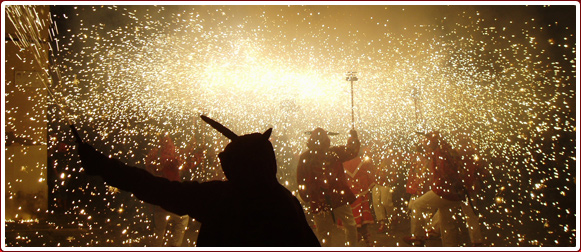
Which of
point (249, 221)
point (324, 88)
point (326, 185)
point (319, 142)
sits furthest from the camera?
point (324, 88)

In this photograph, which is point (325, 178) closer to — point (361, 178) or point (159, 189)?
point (361, 178)

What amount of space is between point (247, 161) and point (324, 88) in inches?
272

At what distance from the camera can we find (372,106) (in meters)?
8.66

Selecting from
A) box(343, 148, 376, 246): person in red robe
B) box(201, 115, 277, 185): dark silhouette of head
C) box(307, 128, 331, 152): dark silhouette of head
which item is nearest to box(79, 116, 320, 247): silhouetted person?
box(201, 115, 277, 185): dark silhouette of head

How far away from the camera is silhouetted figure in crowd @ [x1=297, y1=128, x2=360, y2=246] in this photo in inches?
145

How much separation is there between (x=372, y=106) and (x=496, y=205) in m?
3.83

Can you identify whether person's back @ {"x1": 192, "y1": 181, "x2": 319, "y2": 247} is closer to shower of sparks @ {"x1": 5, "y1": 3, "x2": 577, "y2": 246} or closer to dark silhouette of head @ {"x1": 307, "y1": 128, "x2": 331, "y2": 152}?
dark silhouette of head @ {"x1": 307, "y1": 128, "x2": 331, "y2": 152}

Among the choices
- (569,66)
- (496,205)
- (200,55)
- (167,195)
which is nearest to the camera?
(167,195)

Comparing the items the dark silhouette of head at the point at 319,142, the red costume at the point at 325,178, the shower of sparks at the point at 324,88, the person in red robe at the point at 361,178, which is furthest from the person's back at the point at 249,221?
the shower of sparks at the point at 324,88

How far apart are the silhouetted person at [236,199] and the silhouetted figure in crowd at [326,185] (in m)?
2.24

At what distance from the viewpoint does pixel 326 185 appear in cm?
368

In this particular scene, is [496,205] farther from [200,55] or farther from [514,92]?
[200,55]

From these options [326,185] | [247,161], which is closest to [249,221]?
[247,161]

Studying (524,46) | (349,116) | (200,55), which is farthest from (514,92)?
(200,55)
